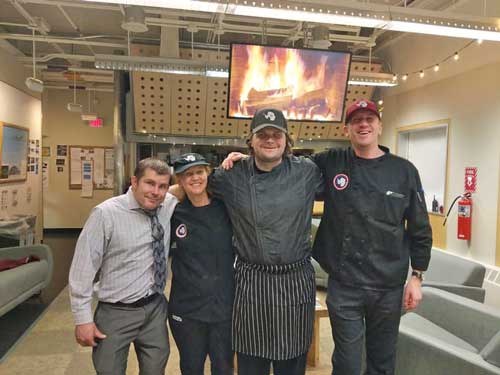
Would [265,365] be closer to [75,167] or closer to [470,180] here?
[470,180]

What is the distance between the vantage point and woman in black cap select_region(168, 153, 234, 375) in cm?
190

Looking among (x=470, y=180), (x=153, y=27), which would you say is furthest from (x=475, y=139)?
(x=153, y=27)

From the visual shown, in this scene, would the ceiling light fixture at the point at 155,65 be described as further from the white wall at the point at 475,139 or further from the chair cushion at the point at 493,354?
the chair cushion at the point at 493,354

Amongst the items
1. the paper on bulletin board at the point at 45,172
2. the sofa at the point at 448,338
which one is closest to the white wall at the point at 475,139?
the sofa at the point at 448,338

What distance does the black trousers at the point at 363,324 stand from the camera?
189 cm

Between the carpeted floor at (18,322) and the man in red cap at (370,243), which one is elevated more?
the man in red cap at (370,243)

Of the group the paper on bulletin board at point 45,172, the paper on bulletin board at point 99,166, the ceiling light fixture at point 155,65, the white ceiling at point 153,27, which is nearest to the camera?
the ceiling light fixture at point 155,65

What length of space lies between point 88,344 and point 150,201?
0.74 metres

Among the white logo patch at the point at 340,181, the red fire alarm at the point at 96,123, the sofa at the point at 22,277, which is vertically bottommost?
the sofa at the point at 22,277

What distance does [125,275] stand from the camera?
1921 millimetres

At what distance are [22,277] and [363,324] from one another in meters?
3.54

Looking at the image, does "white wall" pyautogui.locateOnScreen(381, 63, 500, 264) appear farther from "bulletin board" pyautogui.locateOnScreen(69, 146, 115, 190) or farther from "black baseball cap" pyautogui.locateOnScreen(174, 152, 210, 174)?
"bulletin board" pyautogui.locateOnScreen(69, 146, 115, 190)

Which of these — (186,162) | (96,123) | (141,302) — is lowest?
(141,302)

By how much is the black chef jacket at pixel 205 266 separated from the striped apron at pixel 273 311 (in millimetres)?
105
